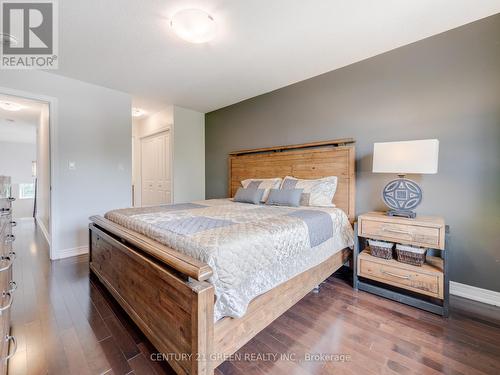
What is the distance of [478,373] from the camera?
129 cm

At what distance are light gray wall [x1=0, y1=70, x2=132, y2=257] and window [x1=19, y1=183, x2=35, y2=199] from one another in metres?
6.59

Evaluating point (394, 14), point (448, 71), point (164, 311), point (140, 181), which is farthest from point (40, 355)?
point (140, 181)

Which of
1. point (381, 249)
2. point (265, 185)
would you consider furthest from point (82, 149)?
point (381, 249)

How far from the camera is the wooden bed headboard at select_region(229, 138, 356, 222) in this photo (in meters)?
2.72

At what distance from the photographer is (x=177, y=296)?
1.19m

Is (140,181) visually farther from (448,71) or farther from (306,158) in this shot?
(448,71)

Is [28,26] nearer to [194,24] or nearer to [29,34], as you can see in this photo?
[29,34]

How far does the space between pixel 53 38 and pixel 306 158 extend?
301cm

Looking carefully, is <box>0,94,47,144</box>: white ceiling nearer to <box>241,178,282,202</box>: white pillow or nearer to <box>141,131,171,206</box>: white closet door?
<box>141,131,171,206</box>: white closet door

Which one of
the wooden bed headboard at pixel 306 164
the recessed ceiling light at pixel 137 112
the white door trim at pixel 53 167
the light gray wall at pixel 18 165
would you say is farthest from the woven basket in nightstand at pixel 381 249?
the light gray wall at pixel 18 165

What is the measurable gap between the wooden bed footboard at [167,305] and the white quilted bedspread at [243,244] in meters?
0.12

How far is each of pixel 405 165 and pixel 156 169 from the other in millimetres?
4401

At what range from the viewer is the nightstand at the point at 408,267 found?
1843 mm

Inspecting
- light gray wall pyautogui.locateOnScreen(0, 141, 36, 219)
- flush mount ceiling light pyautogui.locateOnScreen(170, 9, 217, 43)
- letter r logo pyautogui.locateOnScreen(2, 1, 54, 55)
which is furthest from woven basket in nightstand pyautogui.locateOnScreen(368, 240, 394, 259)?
light gray wall pyautogui.locateOnScreen(0, 141, 36, 219)
